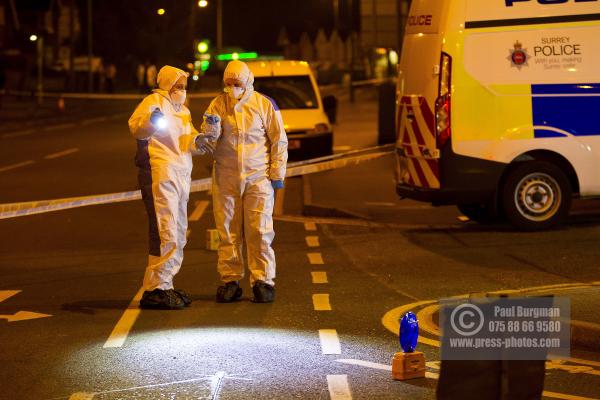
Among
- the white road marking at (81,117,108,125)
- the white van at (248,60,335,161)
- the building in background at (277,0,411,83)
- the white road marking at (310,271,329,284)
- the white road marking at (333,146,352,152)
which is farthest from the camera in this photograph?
the white road marking at (81,117,108,125)

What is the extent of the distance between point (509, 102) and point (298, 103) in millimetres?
9276

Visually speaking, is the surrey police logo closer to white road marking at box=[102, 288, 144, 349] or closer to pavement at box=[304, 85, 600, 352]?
pavement at box=[304, 85, 600, 352]

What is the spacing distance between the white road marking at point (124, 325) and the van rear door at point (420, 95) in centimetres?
464

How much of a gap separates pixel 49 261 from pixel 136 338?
4.15 meters

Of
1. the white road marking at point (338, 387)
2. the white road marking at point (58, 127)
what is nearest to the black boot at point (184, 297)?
the white road marking at point (338, 387)

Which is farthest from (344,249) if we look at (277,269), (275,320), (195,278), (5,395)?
(5,395)

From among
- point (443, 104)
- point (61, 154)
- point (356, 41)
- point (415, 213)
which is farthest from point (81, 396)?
point (356, 41)

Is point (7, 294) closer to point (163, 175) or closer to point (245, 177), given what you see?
point (163, 175)

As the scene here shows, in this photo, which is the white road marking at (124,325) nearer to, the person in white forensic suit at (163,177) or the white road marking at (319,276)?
the person in white forensic suit at (163,177)

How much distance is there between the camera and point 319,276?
36.7 feet

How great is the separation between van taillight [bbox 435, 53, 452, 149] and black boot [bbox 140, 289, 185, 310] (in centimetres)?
489

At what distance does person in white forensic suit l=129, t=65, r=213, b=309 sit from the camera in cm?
949

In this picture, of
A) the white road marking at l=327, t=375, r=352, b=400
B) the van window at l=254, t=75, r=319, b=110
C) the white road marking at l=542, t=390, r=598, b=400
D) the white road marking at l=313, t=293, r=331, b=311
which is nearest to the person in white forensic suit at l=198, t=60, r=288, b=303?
the white road marking at l=313, t=293, r=331, b=311

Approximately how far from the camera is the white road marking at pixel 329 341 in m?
7.97
